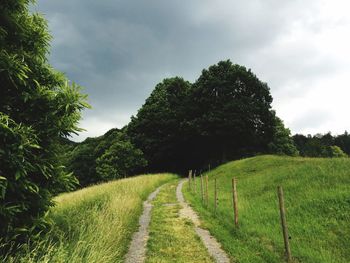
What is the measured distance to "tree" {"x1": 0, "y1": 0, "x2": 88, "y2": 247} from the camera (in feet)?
19.2

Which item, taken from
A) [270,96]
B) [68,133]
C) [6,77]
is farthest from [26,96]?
[270,96]

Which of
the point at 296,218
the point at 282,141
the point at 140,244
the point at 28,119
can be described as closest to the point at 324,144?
the point at 282,141

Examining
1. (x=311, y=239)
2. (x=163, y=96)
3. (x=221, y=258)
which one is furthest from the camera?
(x=163, y=96)

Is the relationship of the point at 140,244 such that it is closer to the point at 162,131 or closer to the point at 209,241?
the point at 209,241

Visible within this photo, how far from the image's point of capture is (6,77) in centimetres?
645

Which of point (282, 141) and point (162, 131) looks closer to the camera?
point (162, 131)

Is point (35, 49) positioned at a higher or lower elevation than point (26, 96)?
higher

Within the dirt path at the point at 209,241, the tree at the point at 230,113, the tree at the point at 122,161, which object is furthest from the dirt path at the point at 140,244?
the tree at the point at 122,161

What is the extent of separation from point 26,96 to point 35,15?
229 centimetres

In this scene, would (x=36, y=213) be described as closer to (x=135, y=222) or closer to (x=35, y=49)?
(x=35, y=49)

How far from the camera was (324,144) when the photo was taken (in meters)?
115

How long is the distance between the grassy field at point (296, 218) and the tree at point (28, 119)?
5291mm

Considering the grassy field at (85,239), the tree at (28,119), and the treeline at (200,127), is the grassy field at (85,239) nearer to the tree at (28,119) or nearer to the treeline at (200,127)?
the tree at (28,119)

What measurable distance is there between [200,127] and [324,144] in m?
83.6
